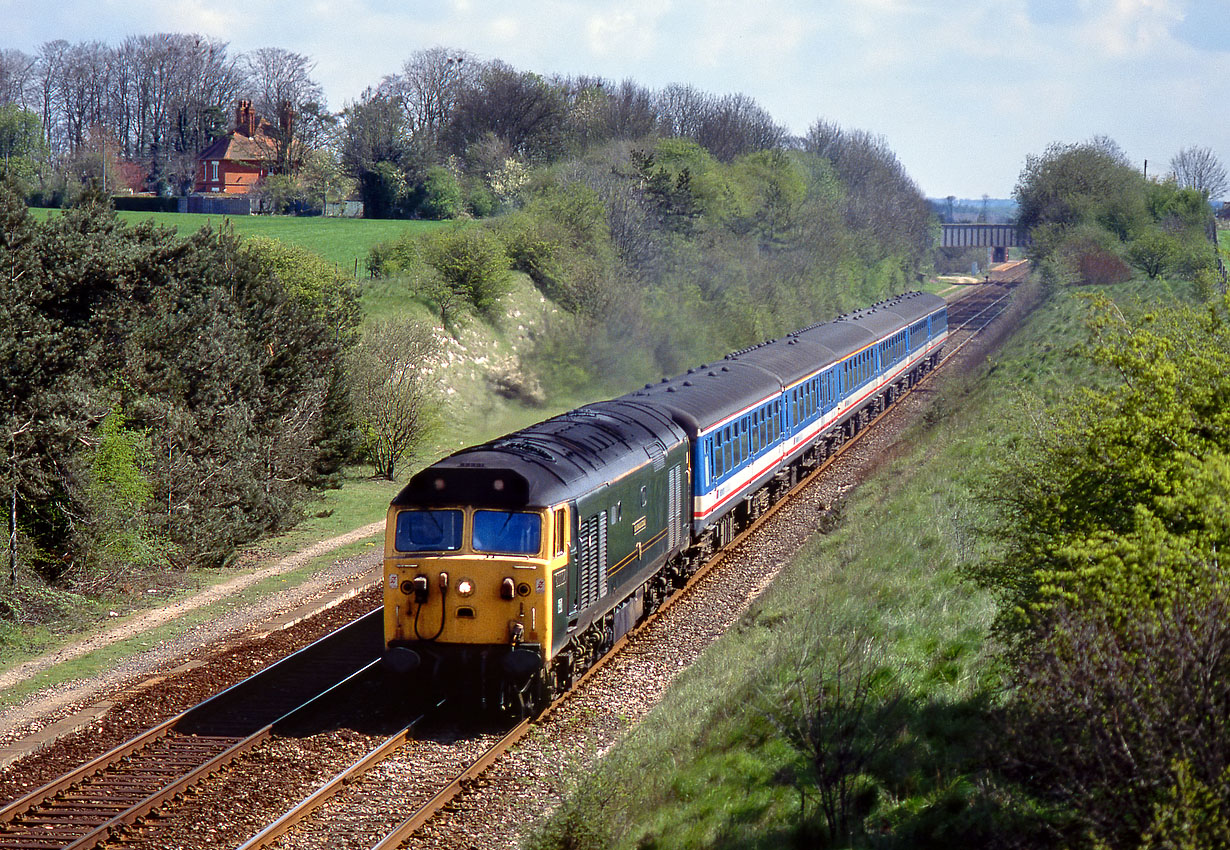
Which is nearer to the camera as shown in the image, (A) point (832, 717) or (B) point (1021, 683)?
(B) point (1021, 683)

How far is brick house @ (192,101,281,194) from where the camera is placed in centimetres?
8919

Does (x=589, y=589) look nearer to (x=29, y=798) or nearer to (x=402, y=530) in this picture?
(x=402, y=530)

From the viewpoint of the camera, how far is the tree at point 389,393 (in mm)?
34094

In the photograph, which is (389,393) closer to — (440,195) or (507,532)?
(507,532)

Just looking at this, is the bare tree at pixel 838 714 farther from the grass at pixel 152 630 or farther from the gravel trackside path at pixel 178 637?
the grass at pixel 152 630

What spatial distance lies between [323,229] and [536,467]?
2143 inches

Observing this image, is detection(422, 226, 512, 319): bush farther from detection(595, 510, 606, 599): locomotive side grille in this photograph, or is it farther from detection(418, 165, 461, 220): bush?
detection(595, 510, 606, 599): locomotive side grille

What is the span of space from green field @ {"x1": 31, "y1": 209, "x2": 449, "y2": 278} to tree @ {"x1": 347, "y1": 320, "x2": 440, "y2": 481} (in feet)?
59.6

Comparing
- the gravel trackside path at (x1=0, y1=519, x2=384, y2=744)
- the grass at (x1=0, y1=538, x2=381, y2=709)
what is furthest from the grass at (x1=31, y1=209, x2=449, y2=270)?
the gravel trackside path at (x1=0, y1=519, x2=384, y2=744)

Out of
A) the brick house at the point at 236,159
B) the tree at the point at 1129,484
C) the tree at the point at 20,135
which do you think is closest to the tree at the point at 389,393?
the tree at the point at 1129,484

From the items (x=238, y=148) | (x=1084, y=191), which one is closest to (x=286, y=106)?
(x=238, y=148)

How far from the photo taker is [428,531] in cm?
1395

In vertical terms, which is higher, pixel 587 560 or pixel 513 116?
pixel 513 116

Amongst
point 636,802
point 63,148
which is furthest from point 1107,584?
point 63,148
